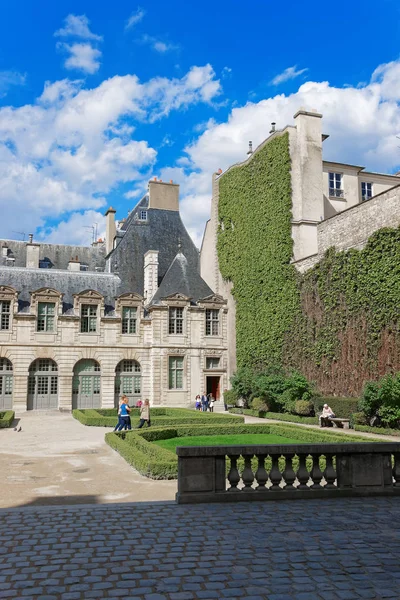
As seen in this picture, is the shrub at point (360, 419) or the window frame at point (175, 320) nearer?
the shrub at point (360, 419)

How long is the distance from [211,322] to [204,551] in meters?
32.9

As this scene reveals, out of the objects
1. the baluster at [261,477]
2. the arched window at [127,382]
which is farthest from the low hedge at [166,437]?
the arched window at [127,382]

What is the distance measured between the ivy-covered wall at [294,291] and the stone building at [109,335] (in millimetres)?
2907

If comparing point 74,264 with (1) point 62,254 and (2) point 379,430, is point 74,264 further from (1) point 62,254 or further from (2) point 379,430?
(2) point 379,430

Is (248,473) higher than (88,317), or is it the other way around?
(88,317)

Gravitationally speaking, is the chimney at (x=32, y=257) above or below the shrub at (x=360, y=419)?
above

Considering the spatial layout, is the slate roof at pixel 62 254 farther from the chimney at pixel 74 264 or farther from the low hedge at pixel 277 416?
the low hedge at pixel 277 416

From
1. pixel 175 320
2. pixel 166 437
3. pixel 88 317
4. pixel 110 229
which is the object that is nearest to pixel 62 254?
pixel 110 229

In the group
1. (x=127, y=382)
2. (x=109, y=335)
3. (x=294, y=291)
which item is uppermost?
(x=294, y=291)

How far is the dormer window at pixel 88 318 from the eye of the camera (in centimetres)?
3672

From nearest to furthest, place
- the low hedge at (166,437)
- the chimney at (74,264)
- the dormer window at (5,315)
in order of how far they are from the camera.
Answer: the low hedge at (166,437) → the dormer window at (5,315) → the chimney at (74,264)

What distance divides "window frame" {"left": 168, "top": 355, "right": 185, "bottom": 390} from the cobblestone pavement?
28.8 m

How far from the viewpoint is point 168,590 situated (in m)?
4.95

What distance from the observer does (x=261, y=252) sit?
35.1 meters
